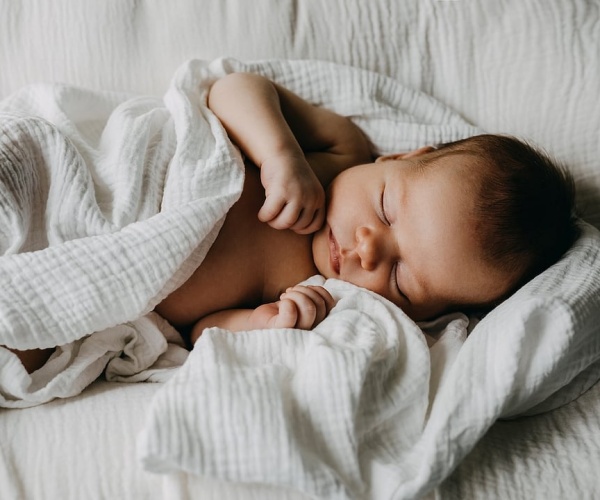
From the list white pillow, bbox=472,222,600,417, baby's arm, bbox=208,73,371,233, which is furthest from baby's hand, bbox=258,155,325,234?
white pillow, bbox=472,222,600,417

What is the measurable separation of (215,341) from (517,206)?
481mm

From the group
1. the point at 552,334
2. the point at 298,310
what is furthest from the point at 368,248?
the point at 552,334

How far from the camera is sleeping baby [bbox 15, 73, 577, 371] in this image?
36.6 inches

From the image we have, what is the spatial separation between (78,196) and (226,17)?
0.54 meters

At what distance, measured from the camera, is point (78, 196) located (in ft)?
2.94

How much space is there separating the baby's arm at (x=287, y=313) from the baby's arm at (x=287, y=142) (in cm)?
13

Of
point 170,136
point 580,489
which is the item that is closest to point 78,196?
point 170,136

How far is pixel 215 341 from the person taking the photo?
79 centimetres

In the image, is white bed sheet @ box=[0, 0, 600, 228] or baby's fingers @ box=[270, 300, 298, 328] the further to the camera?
white bed sheet @ box=[0, 0, 600, 228]

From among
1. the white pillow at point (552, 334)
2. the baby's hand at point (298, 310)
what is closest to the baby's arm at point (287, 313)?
the baby's hand at point (298, 310)

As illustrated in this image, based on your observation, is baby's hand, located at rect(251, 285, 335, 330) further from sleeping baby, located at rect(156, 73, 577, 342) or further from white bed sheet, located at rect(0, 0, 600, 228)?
white bed sheet, located at rect(0, 0, 600, 228)

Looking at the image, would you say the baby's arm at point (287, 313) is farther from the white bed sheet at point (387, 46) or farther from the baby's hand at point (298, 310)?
the white bed sheet at point (387, 46)

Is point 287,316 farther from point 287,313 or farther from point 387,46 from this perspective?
point 387,46

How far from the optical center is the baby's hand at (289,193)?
966 millimetres
